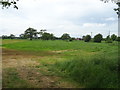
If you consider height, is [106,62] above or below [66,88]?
above

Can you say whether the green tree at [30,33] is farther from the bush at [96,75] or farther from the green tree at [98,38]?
the bush at [96,75]

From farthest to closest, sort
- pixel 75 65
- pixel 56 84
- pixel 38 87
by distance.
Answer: pixel 75 65 → pixel 56 84 → pixel 38 87

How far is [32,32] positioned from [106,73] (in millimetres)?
98320

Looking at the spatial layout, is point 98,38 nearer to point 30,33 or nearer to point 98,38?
point 98,38

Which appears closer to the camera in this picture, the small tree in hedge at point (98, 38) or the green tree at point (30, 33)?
the small tree in hedge at point (98, 38)

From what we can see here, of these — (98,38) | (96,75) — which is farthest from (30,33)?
(96,75)

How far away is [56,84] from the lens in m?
6.48

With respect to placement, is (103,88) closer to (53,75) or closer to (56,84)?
(56,84)

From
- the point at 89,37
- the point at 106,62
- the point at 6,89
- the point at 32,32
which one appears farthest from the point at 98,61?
the point at 32,32

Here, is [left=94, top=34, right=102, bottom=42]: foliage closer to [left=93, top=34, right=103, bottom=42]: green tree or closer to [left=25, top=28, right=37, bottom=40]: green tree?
[left=93, top=34, right=103, bottom=42]: green tree

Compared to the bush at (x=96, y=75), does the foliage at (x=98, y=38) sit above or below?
above

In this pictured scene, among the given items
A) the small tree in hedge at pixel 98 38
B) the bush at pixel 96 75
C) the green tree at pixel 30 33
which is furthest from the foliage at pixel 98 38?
the bush at pixel 96 75

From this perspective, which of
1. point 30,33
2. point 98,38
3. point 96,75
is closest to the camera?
point 96,75

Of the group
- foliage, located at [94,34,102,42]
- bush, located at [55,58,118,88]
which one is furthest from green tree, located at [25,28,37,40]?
bush, located at [55,58,118,88]
